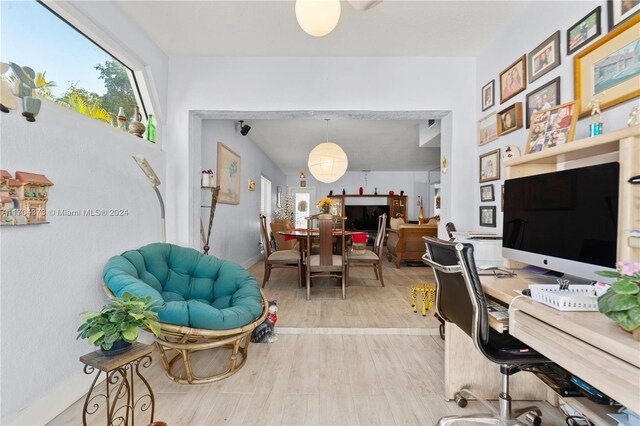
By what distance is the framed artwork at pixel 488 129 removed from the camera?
8.53ft

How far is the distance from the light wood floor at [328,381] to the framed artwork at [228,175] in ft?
7.22

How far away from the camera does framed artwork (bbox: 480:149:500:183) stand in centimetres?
255

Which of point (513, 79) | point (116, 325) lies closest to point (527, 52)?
point (513, 79)

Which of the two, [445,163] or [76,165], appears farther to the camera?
[445,163]

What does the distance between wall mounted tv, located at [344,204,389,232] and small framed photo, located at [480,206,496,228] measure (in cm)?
767

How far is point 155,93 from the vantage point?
9.19 ft

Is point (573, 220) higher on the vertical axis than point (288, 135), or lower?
lower

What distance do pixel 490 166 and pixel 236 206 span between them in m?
3.98

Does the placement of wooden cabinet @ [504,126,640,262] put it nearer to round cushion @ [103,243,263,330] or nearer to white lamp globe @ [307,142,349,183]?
round cushion @ [103,243,263,330]

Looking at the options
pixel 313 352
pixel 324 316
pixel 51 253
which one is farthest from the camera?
pixel 324 316

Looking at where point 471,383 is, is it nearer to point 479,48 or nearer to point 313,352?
point 313,352

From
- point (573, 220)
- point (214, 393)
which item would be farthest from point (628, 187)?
point (214, 393)

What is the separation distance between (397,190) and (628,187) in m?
9.45

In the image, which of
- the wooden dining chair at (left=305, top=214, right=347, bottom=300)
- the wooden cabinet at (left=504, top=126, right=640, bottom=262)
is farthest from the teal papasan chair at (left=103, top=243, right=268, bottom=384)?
the wooden cabinet at (left=504, top=126, right=640, bottom=262)
